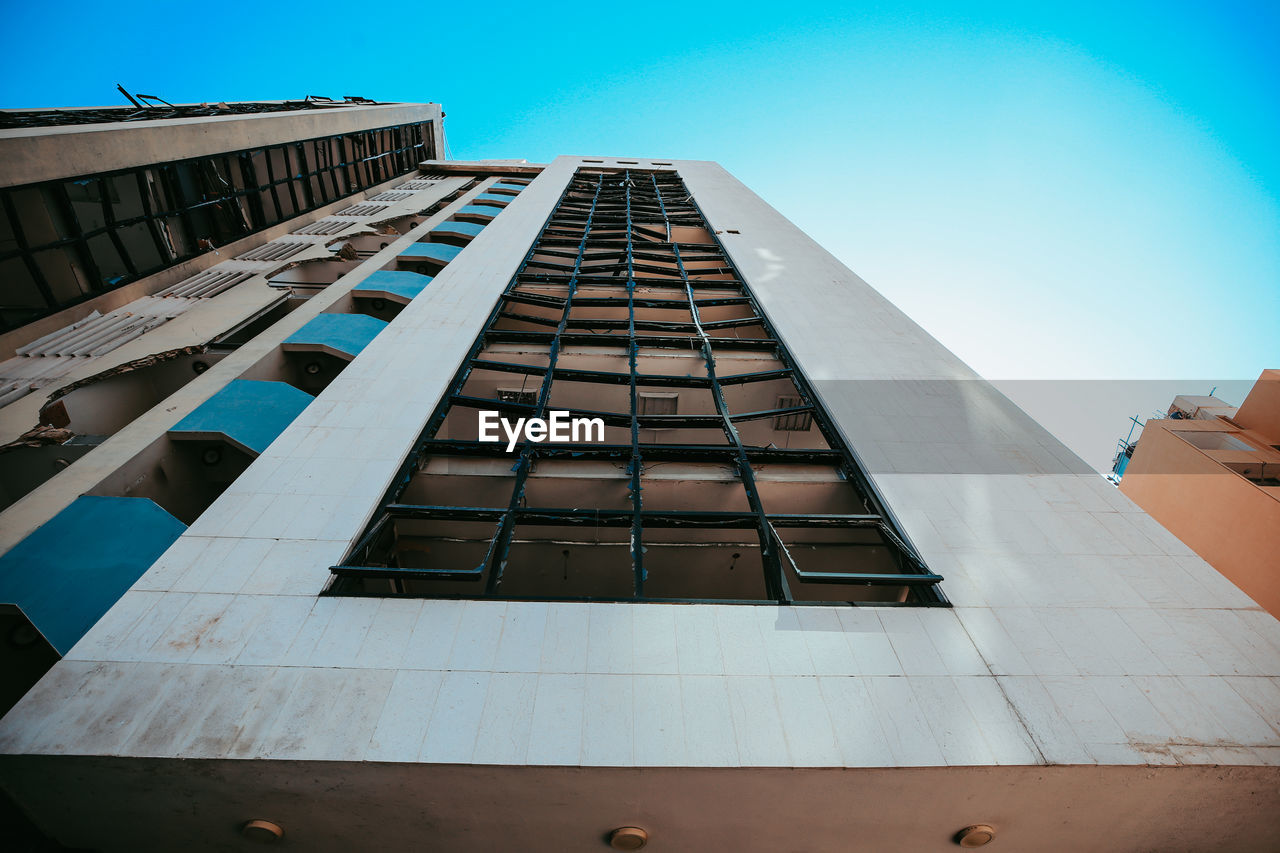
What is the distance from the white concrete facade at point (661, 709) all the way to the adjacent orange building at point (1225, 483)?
60.8 feet

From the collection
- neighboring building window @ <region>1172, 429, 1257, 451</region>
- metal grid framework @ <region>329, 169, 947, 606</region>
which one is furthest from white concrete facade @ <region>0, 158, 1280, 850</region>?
neighboring building window @ <region>1172, 429, 1257, 451</region>

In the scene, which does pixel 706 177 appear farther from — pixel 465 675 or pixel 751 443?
pixel 465 675

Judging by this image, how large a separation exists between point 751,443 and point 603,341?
206 inches

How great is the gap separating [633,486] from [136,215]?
20.2 metres

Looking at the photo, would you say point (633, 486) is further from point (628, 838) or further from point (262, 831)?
point (262, 831)

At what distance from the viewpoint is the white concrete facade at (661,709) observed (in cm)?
518

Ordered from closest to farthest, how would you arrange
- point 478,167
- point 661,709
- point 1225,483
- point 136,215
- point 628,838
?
point 661,709 → point 628,838 → point 136,215 → point 1225,483 → point 478,167

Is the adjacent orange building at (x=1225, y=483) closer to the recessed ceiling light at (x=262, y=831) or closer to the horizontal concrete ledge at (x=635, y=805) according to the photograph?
the horizontal concrete ledge at (x=635, y=805)

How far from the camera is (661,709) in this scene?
18.4ft

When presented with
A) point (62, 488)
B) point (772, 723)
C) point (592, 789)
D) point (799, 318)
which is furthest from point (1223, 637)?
point (62, 488)

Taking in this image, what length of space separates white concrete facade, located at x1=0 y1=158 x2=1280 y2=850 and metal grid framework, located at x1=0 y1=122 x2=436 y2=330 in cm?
1236

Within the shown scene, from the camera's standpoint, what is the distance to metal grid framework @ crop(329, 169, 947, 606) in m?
8.13

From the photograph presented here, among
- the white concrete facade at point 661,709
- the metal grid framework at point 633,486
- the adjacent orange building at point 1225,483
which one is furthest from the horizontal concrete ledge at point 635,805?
the adjacent orange building at point 1225,483

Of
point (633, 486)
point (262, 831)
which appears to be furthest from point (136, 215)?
point (262, 831)
